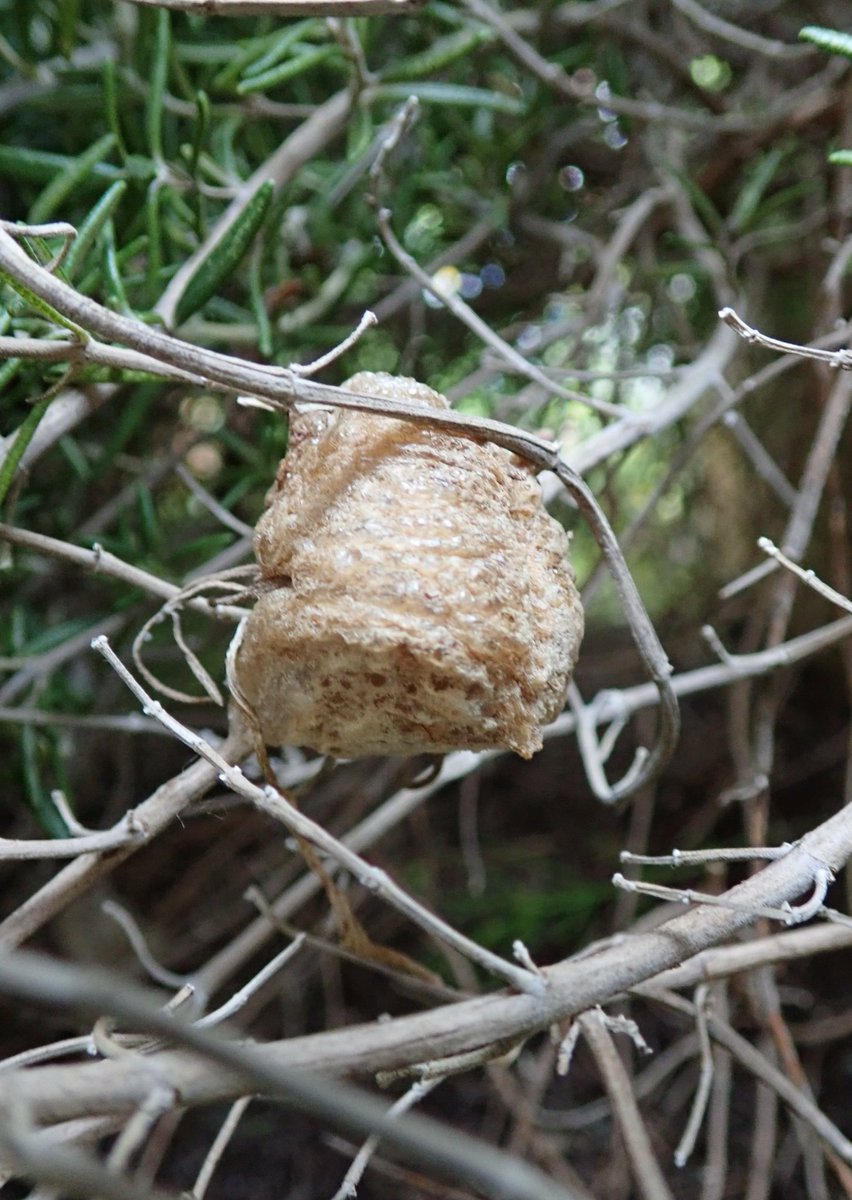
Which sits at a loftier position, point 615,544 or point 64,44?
point 64,44

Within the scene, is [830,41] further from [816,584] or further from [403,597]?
[403,597]

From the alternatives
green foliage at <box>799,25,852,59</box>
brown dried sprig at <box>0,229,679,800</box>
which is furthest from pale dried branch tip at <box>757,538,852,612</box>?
green foliage at <box>799,25,852,59</box>

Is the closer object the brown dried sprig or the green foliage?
the brown dried sprig

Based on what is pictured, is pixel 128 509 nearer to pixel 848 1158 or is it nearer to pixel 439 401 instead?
pixel 439 401

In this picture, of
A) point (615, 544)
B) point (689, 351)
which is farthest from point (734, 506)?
point (615, 544)

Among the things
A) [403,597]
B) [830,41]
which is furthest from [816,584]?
[830,41]

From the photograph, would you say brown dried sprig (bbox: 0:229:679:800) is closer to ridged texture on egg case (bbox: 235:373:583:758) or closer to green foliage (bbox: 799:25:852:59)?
ridged texture on egg case (bbox: 235:373:583:758)

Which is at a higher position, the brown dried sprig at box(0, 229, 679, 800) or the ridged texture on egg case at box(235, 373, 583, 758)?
the brown dried sprig at box(0, 229, 679, 800)

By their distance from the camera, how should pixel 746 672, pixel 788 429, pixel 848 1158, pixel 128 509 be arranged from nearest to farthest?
1. pixel 848 1158
2. pixel 746 672
3. pixel 128 509
4. pixel 788 429

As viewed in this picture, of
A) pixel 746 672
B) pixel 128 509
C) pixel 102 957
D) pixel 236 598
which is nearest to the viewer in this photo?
pixel 236 598
